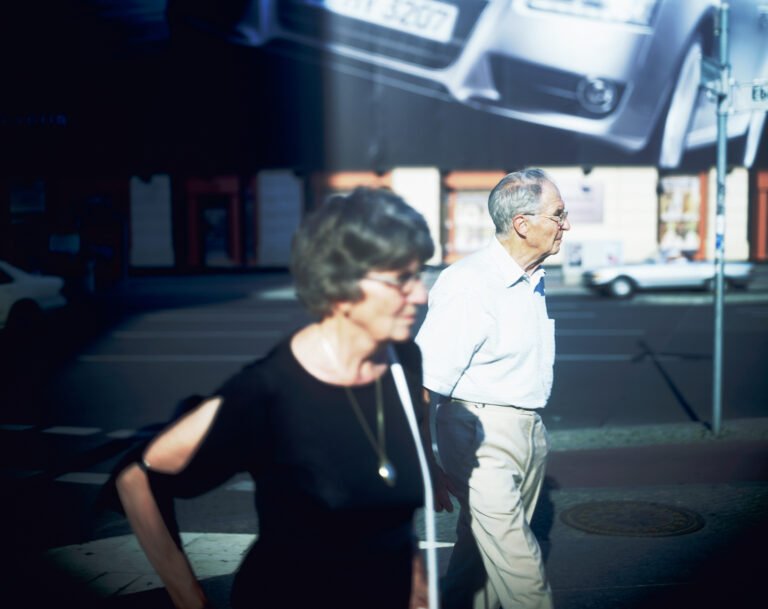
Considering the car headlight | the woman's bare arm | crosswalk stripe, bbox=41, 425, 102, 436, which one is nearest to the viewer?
the woman's bare arm

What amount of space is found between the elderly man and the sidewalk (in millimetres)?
1088

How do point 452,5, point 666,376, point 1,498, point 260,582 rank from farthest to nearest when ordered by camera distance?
point 452,5, point 666,376, point 1,498, point 260,582

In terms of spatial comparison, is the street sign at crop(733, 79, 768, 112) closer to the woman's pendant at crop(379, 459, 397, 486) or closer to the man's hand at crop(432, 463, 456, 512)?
the man's hand at crop(432, 463, 456, 512)

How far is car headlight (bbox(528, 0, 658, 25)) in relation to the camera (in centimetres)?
2842

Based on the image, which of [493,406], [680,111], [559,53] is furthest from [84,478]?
[680,111]

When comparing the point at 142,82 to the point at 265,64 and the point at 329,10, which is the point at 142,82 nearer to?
the point at 265,64

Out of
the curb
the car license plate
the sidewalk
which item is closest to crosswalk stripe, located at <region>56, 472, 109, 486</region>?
the sidewalk

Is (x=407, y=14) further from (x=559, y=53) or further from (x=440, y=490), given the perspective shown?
(x=440, y=490)

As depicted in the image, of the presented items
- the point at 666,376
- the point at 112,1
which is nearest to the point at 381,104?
the point at 112,1

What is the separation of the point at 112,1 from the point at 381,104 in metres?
9.68

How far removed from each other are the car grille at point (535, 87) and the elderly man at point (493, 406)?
26152mm

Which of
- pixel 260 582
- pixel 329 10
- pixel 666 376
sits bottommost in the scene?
pixel 666 376

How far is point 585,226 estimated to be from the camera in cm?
2991

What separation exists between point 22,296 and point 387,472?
14727mm
